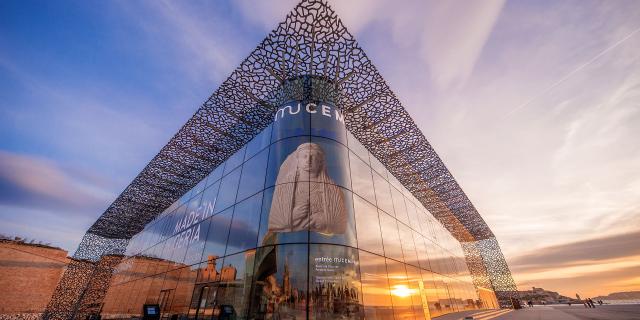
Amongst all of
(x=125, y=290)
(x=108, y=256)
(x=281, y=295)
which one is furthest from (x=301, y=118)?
(x=108, y=256)

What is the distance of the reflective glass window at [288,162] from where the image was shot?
898 centimetres

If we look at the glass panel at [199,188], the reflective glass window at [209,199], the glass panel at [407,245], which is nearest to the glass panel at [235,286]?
the reflective glass window at [209,199]

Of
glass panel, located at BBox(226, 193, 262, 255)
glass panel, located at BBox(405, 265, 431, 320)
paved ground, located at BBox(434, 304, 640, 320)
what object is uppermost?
glass panel, located at BBox(226, 193, 262, 255)

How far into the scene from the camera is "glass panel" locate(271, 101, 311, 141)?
33.3 ft

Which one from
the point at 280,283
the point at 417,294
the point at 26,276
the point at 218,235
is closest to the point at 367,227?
the point at 280,283

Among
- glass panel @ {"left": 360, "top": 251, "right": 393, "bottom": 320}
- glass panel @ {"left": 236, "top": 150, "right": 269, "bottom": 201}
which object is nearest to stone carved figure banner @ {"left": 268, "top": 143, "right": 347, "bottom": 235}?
glass panel @ {"left": 236, "top": 150, "right": 269, "bottom": 201}

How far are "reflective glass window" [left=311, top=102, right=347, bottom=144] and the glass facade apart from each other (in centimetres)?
5

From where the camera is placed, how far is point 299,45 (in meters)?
10.2

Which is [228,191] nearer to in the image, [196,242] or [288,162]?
[196,242]

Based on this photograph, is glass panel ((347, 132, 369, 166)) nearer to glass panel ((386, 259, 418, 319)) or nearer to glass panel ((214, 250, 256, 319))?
glass panel ((386, 259, 418, 319))

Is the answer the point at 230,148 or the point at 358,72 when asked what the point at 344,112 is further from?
the point at 230,148

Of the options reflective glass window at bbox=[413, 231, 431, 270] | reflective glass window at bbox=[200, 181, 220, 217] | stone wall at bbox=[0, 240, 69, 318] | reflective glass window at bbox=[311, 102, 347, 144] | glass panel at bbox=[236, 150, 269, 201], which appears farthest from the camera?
stone wall at bbox=[0, 240, 69, 318]

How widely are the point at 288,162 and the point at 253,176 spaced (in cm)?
233

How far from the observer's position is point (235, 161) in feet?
44.3
